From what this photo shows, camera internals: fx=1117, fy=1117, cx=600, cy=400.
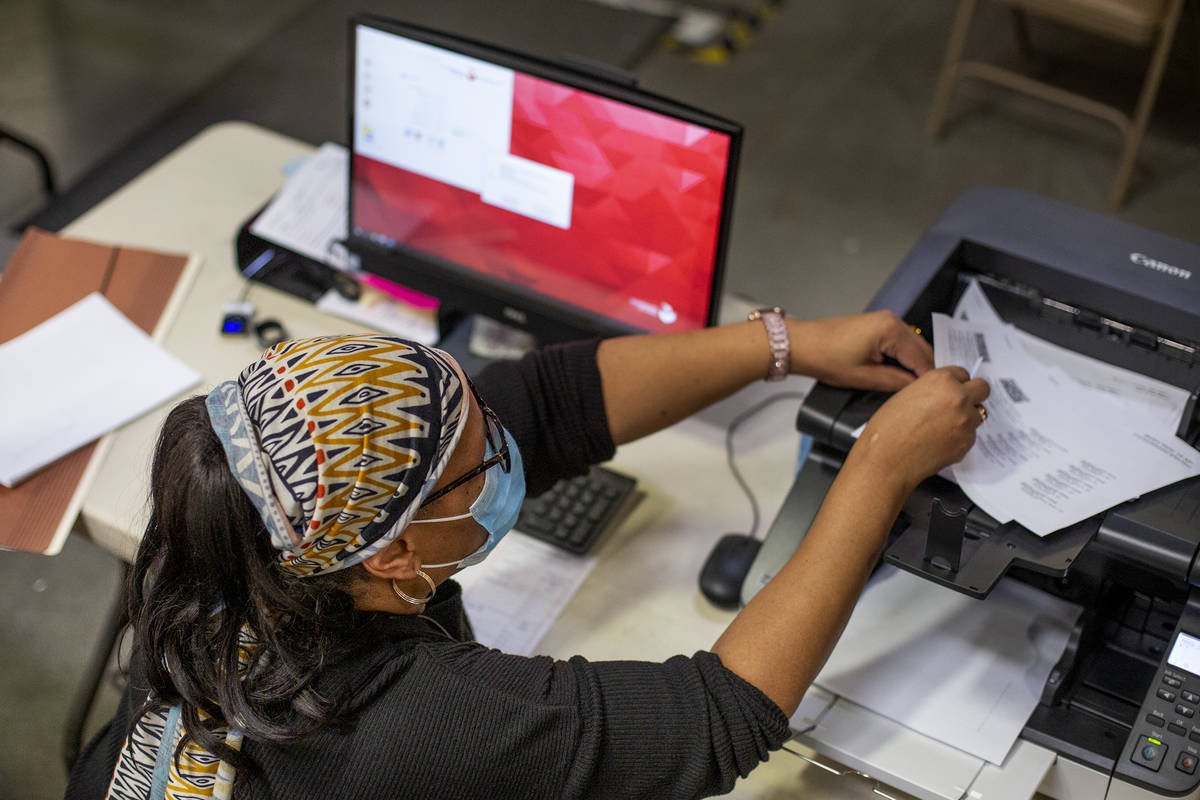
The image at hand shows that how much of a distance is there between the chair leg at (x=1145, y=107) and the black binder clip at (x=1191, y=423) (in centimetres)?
212

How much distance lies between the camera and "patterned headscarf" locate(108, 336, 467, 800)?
2.75 ft

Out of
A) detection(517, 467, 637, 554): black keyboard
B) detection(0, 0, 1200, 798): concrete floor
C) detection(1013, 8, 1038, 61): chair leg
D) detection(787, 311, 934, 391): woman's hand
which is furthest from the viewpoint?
detection(1013, 8, 1038, 61): chair leg

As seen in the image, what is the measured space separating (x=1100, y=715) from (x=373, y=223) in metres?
1.12

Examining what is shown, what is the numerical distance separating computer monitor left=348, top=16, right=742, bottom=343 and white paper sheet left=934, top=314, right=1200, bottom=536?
0.34m

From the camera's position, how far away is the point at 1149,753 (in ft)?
3.40

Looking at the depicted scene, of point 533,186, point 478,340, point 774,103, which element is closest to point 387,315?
point 478,340

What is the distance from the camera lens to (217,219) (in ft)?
6.07

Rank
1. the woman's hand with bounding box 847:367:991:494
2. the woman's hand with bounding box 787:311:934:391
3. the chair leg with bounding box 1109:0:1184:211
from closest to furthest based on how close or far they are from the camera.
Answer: the woman's hand with bounding box 847:367:991:494 < the woman's hand with bounding box 787:311:934:391 < the chair leg with bounding box 1109:0:1184:211

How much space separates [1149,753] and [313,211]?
4.45 ft

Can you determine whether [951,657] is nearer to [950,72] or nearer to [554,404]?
[554,404]

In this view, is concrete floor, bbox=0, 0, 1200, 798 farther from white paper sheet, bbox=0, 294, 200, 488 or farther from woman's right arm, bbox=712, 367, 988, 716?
woman's right arm, bbox=712, 367, 988, 716

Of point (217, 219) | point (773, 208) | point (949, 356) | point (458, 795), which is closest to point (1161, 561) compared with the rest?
point (949, 356)

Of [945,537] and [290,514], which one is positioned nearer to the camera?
[290,514]

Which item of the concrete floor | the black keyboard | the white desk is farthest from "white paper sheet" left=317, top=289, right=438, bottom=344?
the concrete floor
